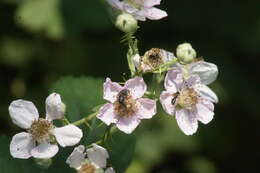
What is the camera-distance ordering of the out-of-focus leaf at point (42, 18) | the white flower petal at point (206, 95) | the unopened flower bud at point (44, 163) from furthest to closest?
the out-of-focus leaf at point (42, 18)
the white flower petal at point (206, 95)
the unopened flower bud at point (44, 163)

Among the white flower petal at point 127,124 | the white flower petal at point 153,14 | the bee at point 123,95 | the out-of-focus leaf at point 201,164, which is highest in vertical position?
the white flower petal at point 153,14

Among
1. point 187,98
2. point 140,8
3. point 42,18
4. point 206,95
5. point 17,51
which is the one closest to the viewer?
point 187,98

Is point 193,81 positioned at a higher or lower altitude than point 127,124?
higher

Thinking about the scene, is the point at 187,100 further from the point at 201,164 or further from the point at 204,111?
the point at 201,164

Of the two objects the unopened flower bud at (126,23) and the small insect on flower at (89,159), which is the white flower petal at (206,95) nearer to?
the unopened flower bud at (126,23)

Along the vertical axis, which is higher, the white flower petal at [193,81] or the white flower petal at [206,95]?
the white flower petal at [193,81]

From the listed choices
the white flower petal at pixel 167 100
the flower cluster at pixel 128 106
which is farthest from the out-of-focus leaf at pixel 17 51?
the white flower petal at pixel 167 100

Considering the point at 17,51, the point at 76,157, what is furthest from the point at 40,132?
the point at 17,51
